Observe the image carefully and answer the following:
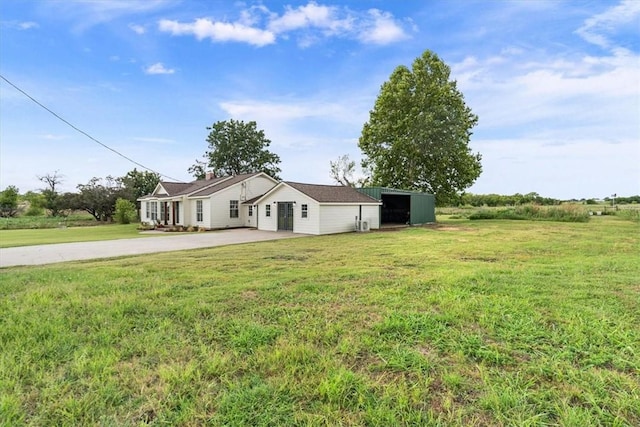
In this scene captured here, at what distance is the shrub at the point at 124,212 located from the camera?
2719cm

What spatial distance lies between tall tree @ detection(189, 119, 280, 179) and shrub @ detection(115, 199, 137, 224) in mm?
13194

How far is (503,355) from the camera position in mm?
3117

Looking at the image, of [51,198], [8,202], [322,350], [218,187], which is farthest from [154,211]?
[322,350]

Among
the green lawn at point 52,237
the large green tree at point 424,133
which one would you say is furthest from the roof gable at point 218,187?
the large green tree at point 424,133

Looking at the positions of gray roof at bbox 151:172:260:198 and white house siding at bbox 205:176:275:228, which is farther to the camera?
gray roof at bbox 151:172:260:198

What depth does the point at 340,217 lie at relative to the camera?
58.1 feet

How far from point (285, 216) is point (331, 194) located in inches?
119

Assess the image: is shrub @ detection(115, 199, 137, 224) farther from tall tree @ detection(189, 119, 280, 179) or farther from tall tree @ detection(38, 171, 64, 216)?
tall tree @ detection(189, 119, 280, 179)

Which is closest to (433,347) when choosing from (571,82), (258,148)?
(571,82)

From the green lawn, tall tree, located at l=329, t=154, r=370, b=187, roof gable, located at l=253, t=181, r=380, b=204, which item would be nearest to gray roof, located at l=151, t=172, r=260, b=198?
roof gable, located at l=253, t=181, r=380, b=204

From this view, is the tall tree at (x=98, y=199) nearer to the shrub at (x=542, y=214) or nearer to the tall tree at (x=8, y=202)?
the tall tree at (x=8, y=202)

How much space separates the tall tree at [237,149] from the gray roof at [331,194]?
2071cm

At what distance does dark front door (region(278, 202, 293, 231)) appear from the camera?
1830 cm

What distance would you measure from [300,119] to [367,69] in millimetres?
8099
